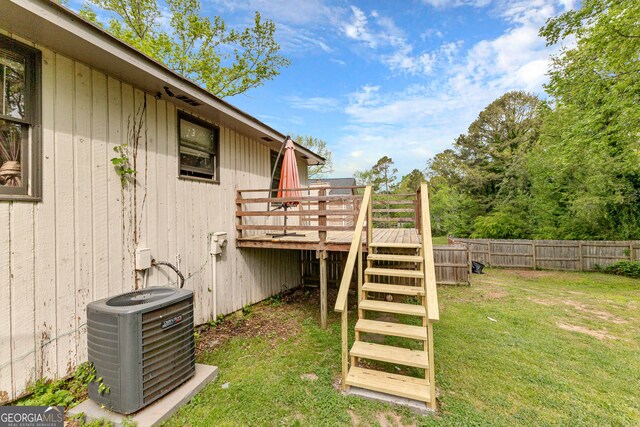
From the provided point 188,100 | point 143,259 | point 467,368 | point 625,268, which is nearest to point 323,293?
point 467,368

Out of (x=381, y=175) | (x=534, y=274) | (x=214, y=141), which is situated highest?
(x=381, y=175)

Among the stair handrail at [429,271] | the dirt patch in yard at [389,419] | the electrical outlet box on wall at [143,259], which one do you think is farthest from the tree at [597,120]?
the electrical outlet box on wall at [143,259]

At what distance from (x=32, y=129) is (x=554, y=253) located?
632 inches

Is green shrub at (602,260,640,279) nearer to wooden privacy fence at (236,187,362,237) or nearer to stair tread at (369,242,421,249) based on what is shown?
stair tread at (369,242,421,249)

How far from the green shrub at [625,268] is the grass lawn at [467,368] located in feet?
17.8

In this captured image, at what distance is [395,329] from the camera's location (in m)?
3.08

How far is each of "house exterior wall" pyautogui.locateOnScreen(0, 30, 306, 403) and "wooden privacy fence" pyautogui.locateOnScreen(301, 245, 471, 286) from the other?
3.84 meters

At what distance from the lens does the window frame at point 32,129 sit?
2.53 metres

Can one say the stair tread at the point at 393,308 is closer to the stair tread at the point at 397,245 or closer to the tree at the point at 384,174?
the stair tread at the point at 397,245

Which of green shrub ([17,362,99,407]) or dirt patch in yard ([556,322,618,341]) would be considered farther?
dirt patch in yard ([556,322,618,341])

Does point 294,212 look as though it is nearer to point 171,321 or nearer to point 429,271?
point 429,271

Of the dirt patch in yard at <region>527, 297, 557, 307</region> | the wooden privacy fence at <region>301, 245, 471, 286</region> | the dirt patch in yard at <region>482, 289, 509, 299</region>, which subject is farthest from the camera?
the wooden privacy fence at <region>301, 245, 471, 286</region>

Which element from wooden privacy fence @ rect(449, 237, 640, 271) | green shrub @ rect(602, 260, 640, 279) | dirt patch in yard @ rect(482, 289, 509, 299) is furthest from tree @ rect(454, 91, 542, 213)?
dirt patch in yard @ rect(482, 289, 509, 299)

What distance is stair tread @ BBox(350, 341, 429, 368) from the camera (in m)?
2.78
